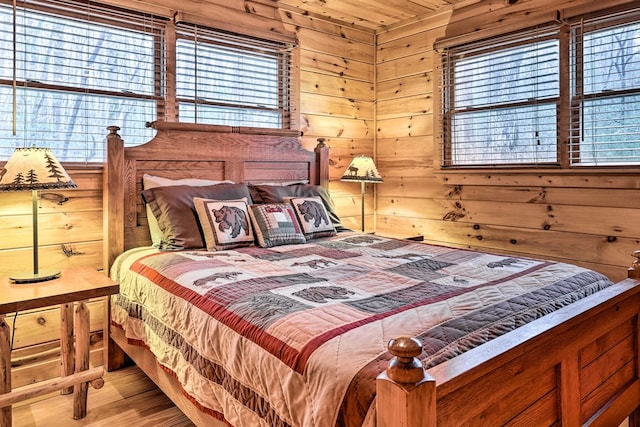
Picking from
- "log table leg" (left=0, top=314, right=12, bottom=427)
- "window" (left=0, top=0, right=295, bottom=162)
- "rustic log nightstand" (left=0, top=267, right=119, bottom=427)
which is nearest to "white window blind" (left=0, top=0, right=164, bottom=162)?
"window" (left=0, top=0, right=295, bottom=162)

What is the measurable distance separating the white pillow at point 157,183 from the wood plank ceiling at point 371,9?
1537 mm

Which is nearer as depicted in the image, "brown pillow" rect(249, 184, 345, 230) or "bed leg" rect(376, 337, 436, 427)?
"bed leg" rect(376, 337, 436, 427)

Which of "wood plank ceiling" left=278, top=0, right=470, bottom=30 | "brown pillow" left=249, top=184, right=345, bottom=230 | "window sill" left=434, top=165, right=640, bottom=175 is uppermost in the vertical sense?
"wood plank ceiling" left=278, top=0, right=470, bottom=30

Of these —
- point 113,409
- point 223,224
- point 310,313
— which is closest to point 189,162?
point 223,224

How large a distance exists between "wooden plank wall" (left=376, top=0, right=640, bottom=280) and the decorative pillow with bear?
1.38 metres

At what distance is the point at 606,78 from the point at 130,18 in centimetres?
286

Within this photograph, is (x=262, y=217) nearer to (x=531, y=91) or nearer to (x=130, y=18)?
(x=130, y=18)

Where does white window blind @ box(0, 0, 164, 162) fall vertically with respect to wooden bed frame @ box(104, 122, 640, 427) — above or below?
above

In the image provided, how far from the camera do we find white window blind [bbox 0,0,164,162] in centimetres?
247

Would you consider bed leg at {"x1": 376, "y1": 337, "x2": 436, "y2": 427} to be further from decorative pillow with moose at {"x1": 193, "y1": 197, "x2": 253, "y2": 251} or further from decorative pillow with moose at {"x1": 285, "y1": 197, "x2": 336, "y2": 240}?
decorative pillow with moose at {"x1": 285, "y1": 197, "x2": 336, "y2": 240}

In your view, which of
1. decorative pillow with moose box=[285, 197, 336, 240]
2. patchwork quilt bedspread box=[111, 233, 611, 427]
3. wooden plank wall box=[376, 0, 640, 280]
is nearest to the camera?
patchwork quilt bedspread box=[111, 233, 611, 427]

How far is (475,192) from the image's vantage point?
348cm

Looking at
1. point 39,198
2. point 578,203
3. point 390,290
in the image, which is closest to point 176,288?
point 390,290

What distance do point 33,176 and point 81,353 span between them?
0.82 m
